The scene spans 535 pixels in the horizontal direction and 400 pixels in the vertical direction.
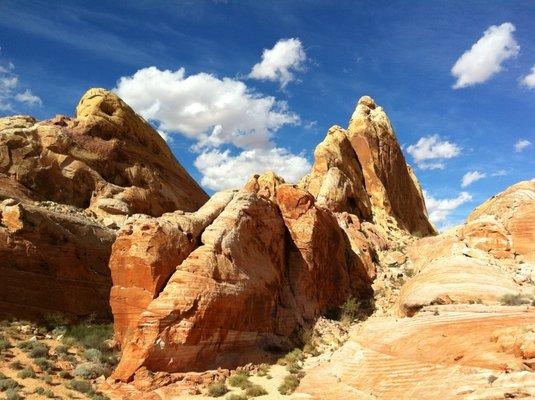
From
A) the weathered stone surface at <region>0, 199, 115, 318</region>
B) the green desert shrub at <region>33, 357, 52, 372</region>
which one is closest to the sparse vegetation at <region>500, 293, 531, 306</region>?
the green desert shrub at <region>33, 357, 52, 372</region>

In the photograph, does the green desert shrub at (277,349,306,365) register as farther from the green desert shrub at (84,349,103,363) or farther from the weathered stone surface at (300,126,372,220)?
the weathered stone surface at (300,126,372,220)

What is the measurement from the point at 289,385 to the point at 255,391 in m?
1.44

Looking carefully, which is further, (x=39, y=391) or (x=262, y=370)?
(x=262, y=370)

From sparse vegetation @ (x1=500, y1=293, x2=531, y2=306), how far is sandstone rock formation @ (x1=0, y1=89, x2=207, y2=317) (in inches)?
796

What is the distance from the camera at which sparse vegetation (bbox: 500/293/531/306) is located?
19.7 meters

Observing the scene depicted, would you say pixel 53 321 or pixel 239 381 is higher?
pixel 53 321

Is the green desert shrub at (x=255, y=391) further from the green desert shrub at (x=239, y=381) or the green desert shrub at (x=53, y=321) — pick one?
the green desert shrub at (x=53, y=321)

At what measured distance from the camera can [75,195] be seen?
119ft

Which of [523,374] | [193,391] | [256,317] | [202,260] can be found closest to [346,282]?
[256,317]

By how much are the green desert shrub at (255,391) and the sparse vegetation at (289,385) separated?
2.33 ft

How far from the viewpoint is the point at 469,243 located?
91.7 ft

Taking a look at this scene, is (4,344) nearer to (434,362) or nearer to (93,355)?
(93,355)

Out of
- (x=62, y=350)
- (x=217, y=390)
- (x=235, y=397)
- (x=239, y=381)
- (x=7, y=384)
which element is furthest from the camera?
(x=62, y=350)

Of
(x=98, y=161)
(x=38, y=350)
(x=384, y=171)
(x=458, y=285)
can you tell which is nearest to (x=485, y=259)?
(x=458, y=285)
